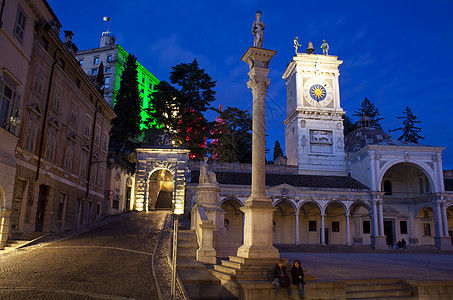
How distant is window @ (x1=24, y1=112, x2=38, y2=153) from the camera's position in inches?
646

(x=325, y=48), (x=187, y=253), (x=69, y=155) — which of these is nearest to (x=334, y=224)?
(x=325, y=48)

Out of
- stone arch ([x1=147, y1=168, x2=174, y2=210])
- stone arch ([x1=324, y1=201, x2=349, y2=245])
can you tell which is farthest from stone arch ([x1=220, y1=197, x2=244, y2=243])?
stone arch ([x1=324, y1=201, x2=349, y2=245])

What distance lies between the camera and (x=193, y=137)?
143 feet

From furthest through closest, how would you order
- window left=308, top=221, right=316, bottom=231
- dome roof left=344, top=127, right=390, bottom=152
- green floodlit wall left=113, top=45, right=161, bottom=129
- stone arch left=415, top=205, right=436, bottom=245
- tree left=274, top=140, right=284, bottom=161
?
green floodlit wall left=113, top=45, right=161, bottom=129
tree left=274, top=140, right=284, bottom=161
dome roof left=344, top=127, right=390, bottom=152
stone arch left=415, top=205, right=436, bottom=245
window left=308, top=221, right=316, bottom=231

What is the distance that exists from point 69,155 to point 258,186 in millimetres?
15142

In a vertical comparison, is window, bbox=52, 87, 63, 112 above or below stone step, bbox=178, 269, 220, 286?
above

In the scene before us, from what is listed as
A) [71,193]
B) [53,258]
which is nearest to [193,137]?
[71,193]

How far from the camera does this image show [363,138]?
46906 mm

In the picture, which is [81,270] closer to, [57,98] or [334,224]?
[57,98]

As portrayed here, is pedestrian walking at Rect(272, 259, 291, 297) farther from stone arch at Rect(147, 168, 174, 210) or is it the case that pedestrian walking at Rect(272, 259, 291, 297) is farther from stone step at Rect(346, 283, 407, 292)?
stone arch at Rect(147, 168, 174, 210)

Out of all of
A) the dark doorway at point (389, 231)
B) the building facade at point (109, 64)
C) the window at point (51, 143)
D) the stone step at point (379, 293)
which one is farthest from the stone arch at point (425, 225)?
the building facade at point (109, 64)

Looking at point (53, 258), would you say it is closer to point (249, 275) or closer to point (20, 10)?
point (249, 275)

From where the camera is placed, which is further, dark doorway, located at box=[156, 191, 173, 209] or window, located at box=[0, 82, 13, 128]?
dark doorway, located at box=[156, 191, 173, 209]

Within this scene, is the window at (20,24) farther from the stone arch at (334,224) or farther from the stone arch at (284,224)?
the stone arch at (334,224)
